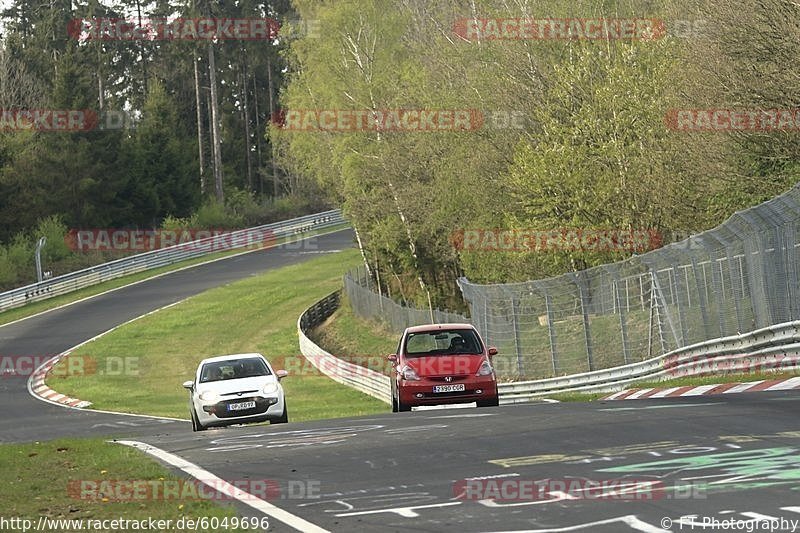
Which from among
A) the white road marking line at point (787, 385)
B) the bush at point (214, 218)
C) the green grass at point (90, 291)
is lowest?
the white road marking line at point (787, 385)

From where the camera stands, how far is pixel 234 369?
A: 2433 centimetres

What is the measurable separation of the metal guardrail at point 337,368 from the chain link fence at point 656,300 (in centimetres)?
429

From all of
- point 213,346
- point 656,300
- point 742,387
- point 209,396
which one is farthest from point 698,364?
point 213,346

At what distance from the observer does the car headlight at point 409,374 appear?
69.7 feet

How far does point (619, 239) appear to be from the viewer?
116 feet

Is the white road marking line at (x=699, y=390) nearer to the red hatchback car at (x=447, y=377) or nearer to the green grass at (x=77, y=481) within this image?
the red hatchback car at (x=447, y=377)

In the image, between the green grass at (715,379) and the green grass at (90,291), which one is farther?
the green grass at (90,291)

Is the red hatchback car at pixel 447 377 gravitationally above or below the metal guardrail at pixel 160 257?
below

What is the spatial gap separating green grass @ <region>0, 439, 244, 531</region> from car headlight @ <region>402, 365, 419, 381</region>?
5201 mm

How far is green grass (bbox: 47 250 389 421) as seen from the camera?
40.1 meters

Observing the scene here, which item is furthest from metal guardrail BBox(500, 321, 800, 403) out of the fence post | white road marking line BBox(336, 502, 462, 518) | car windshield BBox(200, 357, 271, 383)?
white road marking line BBox(336, 502, 462, 518)

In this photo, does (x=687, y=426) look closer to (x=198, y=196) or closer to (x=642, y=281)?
(x=642, y=281)

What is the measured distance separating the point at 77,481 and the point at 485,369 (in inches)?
380

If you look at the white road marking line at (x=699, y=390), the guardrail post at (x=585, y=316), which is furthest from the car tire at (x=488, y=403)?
the guardrail post at (x=585, y=316)
